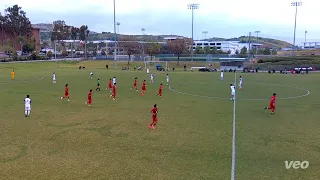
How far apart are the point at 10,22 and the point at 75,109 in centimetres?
9386

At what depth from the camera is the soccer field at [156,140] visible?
37.1 feet

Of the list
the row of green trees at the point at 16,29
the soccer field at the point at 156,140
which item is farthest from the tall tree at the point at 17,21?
the soccer field at the point at 156,140

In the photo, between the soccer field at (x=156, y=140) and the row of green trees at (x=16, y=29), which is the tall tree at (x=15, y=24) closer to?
the row of green trees at (x=16, y=29)

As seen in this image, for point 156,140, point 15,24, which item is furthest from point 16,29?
point 156,140

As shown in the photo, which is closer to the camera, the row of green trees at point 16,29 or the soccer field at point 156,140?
the soccer field at point 156,140

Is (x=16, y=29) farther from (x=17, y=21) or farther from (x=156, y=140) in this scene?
(x=156, y=140)

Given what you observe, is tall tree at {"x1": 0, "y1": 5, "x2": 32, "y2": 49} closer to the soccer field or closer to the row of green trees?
the row of green trees

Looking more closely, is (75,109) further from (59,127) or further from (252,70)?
(252,70)

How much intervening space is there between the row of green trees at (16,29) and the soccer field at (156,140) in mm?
80693

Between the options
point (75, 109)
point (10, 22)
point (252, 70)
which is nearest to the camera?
point (75, 109)

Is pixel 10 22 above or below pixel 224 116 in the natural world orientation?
above

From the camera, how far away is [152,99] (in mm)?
27562

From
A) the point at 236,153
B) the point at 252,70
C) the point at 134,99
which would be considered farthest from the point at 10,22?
the point at 236,153

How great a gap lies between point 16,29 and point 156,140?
4051 inches
